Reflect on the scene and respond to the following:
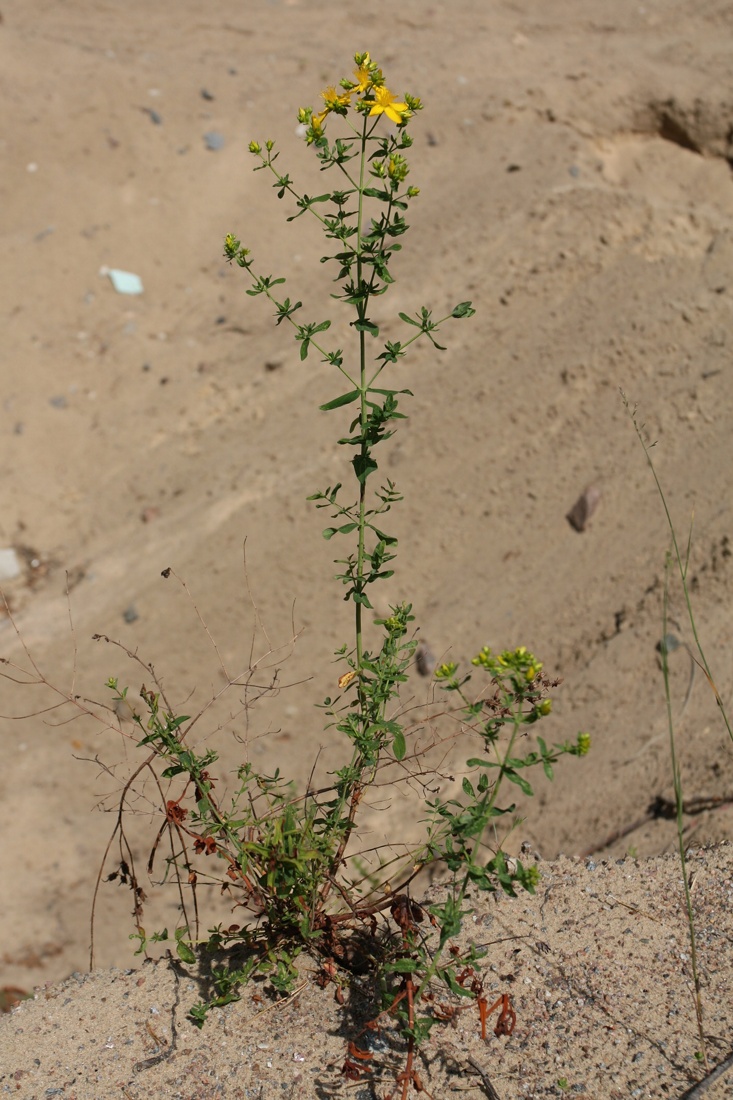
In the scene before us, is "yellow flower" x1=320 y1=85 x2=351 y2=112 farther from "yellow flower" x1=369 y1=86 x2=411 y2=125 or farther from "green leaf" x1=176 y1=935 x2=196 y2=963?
"green leaf" x1=176 y1=935 x2=196 y2=963

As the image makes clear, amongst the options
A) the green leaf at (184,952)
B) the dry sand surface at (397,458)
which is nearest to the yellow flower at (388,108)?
the dry sand surface at (397,458)

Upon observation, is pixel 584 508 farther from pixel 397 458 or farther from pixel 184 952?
pixel 184 952

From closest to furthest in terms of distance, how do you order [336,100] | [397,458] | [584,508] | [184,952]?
1. [336,100]
2. [184,952]
3. [584,508]
4. [397,458]

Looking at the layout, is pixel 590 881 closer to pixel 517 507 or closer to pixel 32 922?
pixel 517 507

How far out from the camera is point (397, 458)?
17.0 feet

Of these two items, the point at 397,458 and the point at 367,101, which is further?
the point at 397,458

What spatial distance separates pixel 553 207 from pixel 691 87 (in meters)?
1.38

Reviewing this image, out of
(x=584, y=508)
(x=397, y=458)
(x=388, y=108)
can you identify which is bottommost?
(x=388, y=108)

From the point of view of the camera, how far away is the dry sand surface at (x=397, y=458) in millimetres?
2197

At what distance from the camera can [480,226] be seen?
5.79 m

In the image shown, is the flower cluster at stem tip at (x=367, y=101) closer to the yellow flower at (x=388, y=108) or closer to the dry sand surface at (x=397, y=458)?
the yellow flower at (x=388, y=108)

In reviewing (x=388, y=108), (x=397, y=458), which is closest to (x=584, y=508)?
(x=397, y=458)

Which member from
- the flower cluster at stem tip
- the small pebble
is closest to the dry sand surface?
the small pebble

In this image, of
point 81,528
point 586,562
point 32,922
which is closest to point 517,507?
point 586,562
